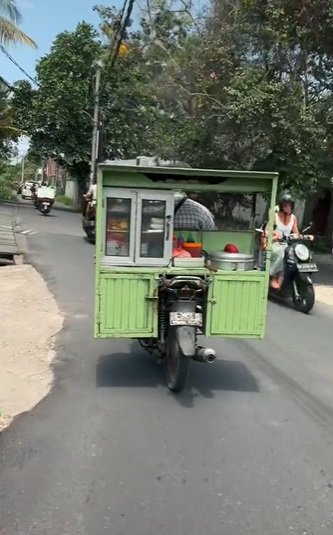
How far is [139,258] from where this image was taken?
536cm

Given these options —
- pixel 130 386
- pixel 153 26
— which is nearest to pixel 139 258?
pixel 130 386

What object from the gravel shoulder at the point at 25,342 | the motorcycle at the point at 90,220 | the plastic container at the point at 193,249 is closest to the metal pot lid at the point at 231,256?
the plastic container at the point at 193,249

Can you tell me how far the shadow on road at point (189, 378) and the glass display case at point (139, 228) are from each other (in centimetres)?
109

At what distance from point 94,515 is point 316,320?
6.24m

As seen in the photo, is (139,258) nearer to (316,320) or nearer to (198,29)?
(316,320)

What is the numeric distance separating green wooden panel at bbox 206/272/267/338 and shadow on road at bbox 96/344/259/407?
55 centimetres

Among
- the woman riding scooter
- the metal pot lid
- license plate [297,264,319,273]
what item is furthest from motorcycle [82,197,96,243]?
the metal pot lid

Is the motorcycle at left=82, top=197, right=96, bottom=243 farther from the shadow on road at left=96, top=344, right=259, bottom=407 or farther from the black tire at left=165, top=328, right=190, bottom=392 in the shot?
the black tire at left=165, top=328, right=190, bottom=392

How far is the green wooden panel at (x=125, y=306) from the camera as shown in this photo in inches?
205

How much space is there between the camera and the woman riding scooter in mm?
9819

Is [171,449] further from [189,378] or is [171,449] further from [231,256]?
[231,256]

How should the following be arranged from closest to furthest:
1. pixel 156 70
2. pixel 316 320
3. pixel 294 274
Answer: pixel 316 320, pixel 294 274, pixel 156 70

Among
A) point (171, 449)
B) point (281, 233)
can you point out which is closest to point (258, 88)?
point (281, 233)

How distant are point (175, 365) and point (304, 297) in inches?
184
